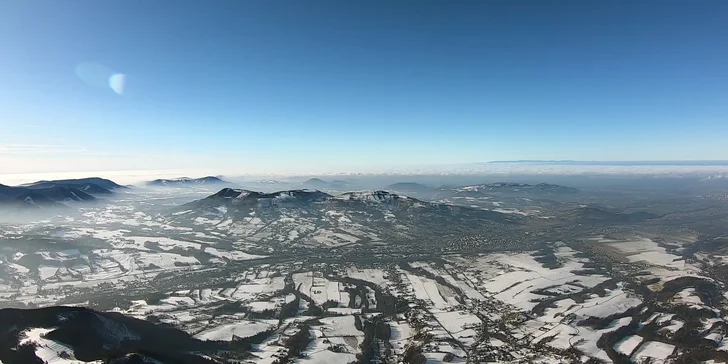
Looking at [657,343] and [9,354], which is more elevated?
[9,354]

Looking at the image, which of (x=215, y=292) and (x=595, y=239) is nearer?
(x=215, y=292)

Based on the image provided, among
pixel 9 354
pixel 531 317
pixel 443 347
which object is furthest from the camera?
pixel 531 317

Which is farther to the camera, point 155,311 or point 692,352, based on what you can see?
point 155,311

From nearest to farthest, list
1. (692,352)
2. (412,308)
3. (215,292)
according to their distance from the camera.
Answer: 1. (692,352)
2. (412,308)
3. (215,292)

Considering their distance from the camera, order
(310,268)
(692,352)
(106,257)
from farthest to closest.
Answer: (106,257)
(310,268)
(692,352)

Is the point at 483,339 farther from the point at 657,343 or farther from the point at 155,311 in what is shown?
the point at 155,311

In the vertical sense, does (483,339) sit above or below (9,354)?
below

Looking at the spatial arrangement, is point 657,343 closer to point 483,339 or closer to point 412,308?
point 483,339

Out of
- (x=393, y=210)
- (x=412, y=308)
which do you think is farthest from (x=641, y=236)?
(x=412, y=308)

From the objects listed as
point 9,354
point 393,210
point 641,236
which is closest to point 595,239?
point 641,236
